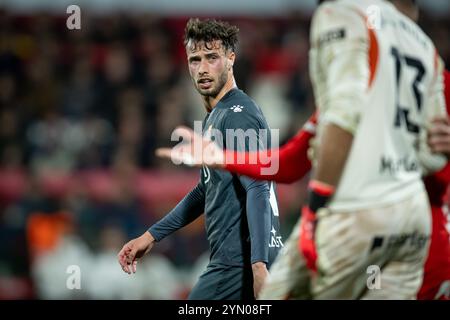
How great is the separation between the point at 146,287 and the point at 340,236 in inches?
209

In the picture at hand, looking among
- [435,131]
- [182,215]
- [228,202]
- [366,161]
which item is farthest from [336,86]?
[182,215]

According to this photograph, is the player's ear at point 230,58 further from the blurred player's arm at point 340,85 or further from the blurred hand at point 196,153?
the blurred player's arm at point 340,85

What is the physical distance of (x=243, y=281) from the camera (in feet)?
14.3

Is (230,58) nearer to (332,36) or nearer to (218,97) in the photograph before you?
(218,97)

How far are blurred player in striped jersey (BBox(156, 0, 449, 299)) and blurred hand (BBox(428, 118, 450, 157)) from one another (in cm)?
2

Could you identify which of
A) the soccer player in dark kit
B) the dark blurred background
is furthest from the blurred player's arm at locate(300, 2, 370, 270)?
the dark blurred background

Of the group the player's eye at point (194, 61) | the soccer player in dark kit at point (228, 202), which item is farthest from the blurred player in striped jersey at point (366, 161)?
the player's eye at point (194, 61)

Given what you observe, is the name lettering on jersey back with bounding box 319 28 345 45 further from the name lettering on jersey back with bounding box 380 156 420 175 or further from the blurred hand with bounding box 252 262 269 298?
the blurred hand with bounding box 252 262 269 298

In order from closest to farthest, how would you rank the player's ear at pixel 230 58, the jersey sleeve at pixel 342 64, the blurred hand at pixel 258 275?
the jersey sleeve at pixel 342 64, the blurred hand at pixel 258 275, the player's ear at pixel 230 58

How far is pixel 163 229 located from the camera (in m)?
4.81

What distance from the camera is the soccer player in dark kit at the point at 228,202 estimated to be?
416 centimetres

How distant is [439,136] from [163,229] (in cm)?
199

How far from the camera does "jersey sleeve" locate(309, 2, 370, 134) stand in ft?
9.93

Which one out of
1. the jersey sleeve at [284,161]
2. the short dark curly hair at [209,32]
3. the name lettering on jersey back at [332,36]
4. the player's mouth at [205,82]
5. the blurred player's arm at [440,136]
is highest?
the short dark curly hair at [209,32]
